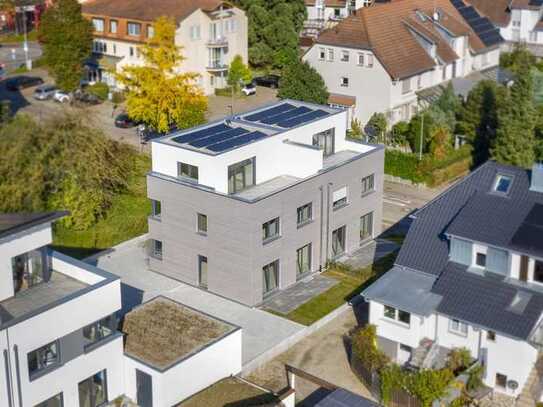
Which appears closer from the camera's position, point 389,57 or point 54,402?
point 54,402

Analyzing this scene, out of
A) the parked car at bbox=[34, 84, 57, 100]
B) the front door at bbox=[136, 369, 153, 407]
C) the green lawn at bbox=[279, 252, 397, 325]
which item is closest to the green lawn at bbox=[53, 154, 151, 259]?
the green lawn at bbox=[279, 252, 397, 325]

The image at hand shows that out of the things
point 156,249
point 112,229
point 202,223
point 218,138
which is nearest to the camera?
point 202,223

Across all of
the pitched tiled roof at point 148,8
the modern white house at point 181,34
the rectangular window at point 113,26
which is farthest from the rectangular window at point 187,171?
the rectangular window at point 113,26

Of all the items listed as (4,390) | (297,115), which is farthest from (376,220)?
(4,390)

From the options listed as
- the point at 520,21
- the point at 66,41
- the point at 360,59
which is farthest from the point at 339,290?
the point at 520,21

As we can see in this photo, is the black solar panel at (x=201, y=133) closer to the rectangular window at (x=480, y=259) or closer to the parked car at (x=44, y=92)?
the rectangular window at (x=480, y=259)

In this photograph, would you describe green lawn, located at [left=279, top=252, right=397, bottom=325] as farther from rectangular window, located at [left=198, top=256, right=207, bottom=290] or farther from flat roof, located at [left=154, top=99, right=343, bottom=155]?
flat roof, located at [left=154, top=99, right=343, bottom=155]

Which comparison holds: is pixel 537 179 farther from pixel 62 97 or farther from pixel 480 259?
pixel 62 97
